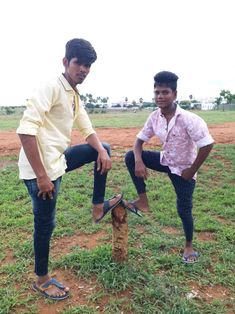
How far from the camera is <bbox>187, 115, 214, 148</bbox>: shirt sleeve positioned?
307 cm

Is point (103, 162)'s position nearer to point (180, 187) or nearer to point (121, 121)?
point (180, 187)

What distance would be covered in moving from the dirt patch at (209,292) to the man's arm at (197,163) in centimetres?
94

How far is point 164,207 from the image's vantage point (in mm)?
4883

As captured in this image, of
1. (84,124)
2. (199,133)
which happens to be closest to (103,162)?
(84,124)

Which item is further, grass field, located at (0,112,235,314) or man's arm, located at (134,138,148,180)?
man's arm, located at (134,138,148,180)

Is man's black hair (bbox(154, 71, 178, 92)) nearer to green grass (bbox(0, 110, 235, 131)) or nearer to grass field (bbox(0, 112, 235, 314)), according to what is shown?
grass field (bbox(0, 112, 235, 314))

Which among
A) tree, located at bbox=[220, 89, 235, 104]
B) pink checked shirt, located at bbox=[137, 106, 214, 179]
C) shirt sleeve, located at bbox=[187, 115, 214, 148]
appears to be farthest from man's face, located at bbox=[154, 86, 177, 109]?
tree, located at bbox=[220, 89, 235, 104]

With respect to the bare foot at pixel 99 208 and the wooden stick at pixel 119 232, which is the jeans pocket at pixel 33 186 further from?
the wooden stick at pixel 119 232

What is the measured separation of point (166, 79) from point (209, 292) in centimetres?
185

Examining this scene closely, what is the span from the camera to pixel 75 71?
103 inches

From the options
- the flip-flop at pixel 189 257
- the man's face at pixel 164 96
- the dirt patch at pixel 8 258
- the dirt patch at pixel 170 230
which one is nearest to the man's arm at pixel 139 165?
the man's face at pixel 164 96

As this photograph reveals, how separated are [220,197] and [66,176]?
110 inches

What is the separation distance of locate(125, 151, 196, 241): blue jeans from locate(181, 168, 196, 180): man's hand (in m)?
0.07

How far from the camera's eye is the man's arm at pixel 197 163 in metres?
3.09
